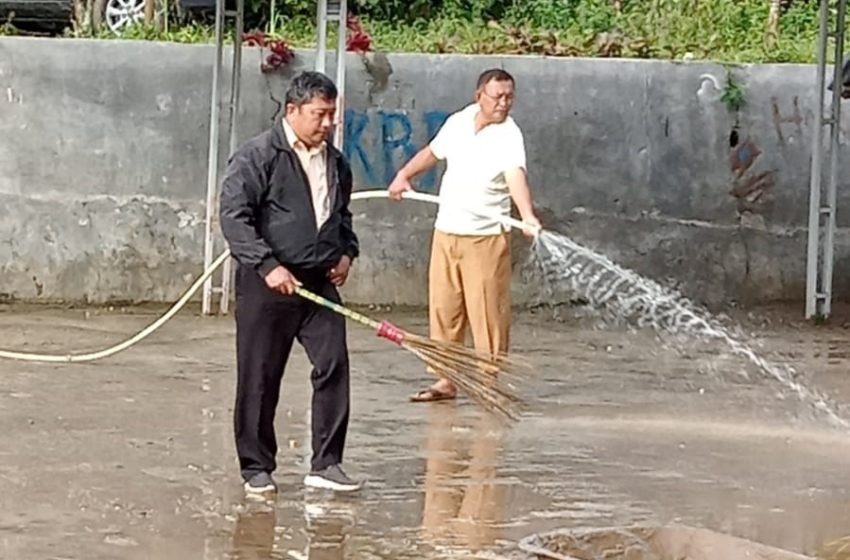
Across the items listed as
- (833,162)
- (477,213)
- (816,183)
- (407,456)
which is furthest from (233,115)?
(407,456)

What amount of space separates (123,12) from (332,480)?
10655 millimetres

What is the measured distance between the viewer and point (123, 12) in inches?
683

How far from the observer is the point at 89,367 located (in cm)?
1062

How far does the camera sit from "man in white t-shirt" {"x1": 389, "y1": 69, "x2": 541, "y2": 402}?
31.1 ft

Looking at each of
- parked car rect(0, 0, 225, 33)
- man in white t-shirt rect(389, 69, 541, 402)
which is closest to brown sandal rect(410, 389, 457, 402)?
man in white t-shirt rect(389, 69, 541, 402)

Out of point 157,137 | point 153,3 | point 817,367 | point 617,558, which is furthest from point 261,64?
point 617,558

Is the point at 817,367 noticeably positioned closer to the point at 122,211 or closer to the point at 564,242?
the point at 564,242

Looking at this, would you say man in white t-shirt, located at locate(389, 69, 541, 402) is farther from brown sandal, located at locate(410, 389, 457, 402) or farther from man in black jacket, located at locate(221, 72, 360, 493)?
man in black jacket, located at locate(221, 72, 360, 493)

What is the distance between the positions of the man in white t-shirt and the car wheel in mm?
7726

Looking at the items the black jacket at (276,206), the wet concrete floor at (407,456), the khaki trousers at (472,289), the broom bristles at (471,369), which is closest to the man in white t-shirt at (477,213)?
the khaki trousers at (472,289)

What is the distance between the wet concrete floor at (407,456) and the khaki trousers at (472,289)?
1.35 ft

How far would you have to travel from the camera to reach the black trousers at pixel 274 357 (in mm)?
7340

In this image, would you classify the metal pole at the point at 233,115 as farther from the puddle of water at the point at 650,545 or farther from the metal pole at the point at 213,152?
the puddle of water at the point at 650,545

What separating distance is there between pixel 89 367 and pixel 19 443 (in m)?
2.21
